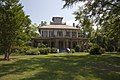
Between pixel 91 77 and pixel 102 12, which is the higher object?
pixel 102 12

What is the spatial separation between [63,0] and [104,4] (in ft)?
16.9

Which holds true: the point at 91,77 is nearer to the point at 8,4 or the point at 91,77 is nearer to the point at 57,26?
the point at 8,4

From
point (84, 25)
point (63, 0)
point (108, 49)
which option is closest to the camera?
point (63, 0)

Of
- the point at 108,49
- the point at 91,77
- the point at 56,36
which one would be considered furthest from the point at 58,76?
the point at 56,36

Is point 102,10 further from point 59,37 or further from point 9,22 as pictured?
point 59,37

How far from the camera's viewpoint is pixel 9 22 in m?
28.7

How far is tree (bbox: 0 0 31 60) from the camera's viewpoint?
28.5 meters

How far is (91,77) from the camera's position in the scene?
17.6 metres

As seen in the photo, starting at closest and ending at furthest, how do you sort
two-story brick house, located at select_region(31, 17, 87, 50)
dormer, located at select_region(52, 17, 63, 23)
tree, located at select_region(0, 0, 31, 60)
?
tree, located at select_region(0, 0, 31, 60) < two-story brick house, located at select_region(31, 17, 87, 50) < dormer, located at select_region(52, 17, 63, 23)

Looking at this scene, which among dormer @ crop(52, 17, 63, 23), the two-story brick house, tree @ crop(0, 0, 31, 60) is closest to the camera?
tree @ crop(0, 0, 31, 60)

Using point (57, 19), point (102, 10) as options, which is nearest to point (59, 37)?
point (57, 19)

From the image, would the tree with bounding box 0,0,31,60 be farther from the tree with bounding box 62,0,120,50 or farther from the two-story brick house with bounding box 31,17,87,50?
the two-story brick house with bounding box 31,17,87,50

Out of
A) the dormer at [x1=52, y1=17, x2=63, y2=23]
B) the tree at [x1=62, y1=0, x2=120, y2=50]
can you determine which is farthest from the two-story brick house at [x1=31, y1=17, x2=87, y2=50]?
the tree at [x1=62, y1=0, x2=120, y2=50]

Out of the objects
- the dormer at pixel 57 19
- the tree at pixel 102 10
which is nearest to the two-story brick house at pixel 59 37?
the dormer at pixel 57 19
